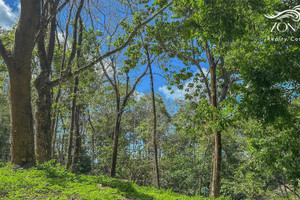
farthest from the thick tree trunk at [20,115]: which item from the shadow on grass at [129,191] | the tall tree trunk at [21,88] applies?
the shadow on grass at [129,191]

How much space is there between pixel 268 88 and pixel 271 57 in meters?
0.62

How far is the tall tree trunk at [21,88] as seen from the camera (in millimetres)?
5594

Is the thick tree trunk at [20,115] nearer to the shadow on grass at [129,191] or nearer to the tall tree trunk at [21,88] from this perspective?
the tall tree trunk at [21,88]

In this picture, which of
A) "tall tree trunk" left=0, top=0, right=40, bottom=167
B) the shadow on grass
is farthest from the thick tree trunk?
the shadow on grass

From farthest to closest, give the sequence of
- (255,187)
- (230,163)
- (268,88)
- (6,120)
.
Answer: (6,120) < (230,163) < (255,187) < (268,88)

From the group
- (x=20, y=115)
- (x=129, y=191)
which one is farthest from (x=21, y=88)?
(x=129, y=191)

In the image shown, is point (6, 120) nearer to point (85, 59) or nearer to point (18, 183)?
point (85, 59)

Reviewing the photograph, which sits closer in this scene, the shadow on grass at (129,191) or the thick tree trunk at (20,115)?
the shadow on grass at (129,191)

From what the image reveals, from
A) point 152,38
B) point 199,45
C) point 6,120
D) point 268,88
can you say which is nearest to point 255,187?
point 199,45

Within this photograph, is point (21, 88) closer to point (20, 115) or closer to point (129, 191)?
point (20, 115)

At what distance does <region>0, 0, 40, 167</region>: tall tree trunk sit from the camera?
559cm

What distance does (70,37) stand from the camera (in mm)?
11766

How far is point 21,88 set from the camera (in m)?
5.62

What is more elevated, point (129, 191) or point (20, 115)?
point (20, 115)
